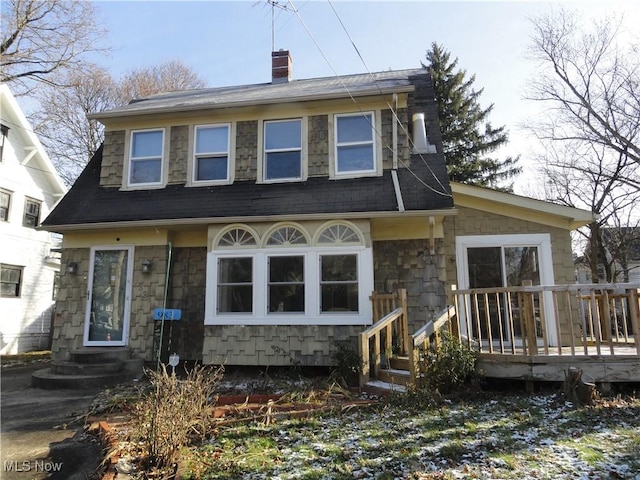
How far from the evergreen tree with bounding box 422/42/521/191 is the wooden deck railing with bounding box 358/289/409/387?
57.5 feet

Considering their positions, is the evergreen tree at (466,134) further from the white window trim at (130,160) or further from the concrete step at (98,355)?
the concrete step at (98,355)

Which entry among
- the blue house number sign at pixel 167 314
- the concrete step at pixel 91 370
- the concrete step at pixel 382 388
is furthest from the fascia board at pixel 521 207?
the concrete step at pixel 91 370

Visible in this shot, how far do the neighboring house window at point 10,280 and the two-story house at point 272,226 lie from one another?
25.9 feet

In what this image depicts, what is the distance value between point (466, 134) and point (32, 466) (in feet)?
79.2

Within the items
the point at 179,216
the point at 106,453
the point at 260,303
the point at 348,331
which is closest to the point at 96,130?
the point at 179,216

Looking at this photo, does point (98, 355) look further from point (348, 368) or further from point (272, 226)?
point (348, 368)

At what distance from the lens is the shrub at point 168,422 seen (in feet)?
12.3

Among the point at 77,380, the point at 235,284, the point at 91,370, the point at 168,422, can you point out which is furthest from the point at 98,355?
the point at 168,422

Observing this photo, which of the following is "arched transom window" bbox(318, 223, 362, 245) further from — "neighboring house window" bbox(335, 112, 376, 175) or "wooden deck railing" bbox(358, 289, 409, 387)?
"neighboring house window" bbox(335, 112, 376, 175)

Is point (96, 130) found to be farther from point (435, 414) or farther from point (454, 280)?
point (435, 414)

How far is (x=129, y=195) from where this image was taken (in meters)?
9.36

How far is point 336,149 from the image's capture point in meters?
9.00

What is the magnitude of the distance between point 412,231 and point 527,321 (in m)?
3.00

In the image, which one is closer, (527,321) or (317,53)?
(527,321)
